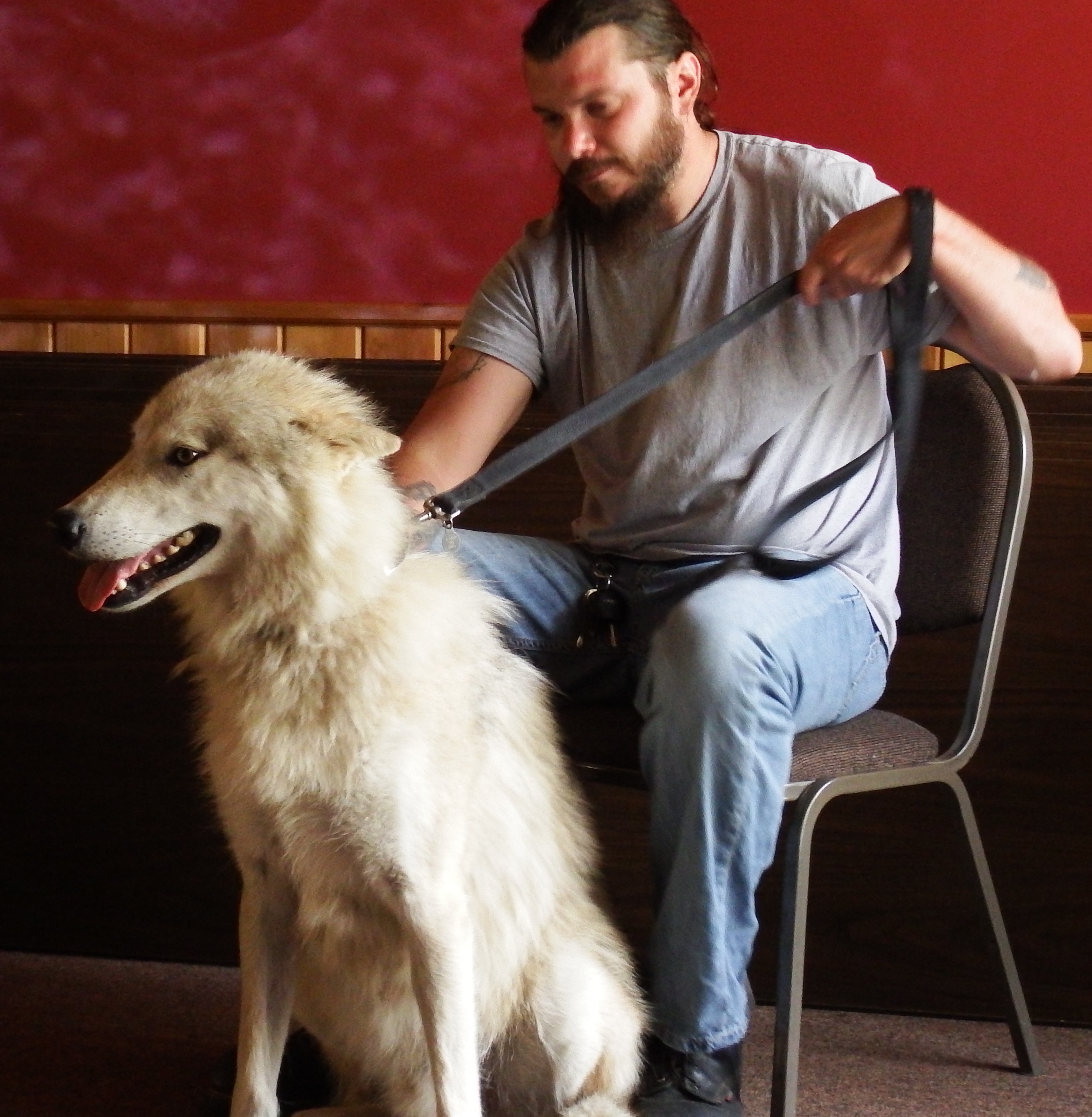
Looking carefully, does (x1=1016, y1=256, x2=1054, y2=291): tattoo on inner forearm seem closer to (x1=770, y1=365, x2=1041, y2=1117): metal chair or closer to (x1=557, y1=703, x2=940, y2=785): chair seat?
(x1=770, y1=365, x2=1041, y2=1117): metal chair

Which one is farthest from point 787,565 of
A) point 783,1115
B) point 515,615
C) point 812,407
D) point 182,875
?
point 182,875

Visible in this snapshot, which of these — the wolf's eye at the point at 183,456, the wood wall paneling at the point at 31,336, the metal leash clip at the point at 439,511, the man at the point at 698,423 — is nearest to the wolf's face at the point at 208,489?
the wolf's eye at the point at 183,456

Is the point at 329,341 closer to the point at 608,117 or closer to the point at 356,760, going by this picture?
the point at 608,117

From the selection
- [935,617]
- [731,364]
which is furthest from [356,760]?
[935,617]

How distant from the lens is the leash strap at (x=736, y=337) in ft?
5.16

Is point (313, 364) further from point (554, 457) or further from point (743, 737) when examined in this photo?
point (743, 737)

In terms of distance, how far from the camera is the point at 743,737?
152 centimetres

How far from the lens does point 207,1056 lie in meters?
2.09

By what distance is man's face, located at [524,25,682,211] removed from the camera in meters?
1.80

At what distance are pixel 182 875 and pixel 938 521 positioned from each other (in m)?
1.57

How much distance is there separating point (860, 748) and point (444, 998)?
0.61 metres

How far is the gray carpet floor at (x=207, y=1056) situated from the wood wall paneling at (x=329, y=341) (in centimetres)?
120

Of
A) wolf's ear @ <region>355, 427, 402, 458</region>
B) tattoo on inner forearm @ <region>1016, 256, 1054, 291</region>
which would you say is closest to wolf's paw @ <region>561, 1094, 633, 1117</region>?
wolf's ear @ <region>355, 427, 402, 458</region>

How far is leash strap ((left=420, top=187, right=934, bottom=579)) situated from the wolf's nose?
0.40 m
